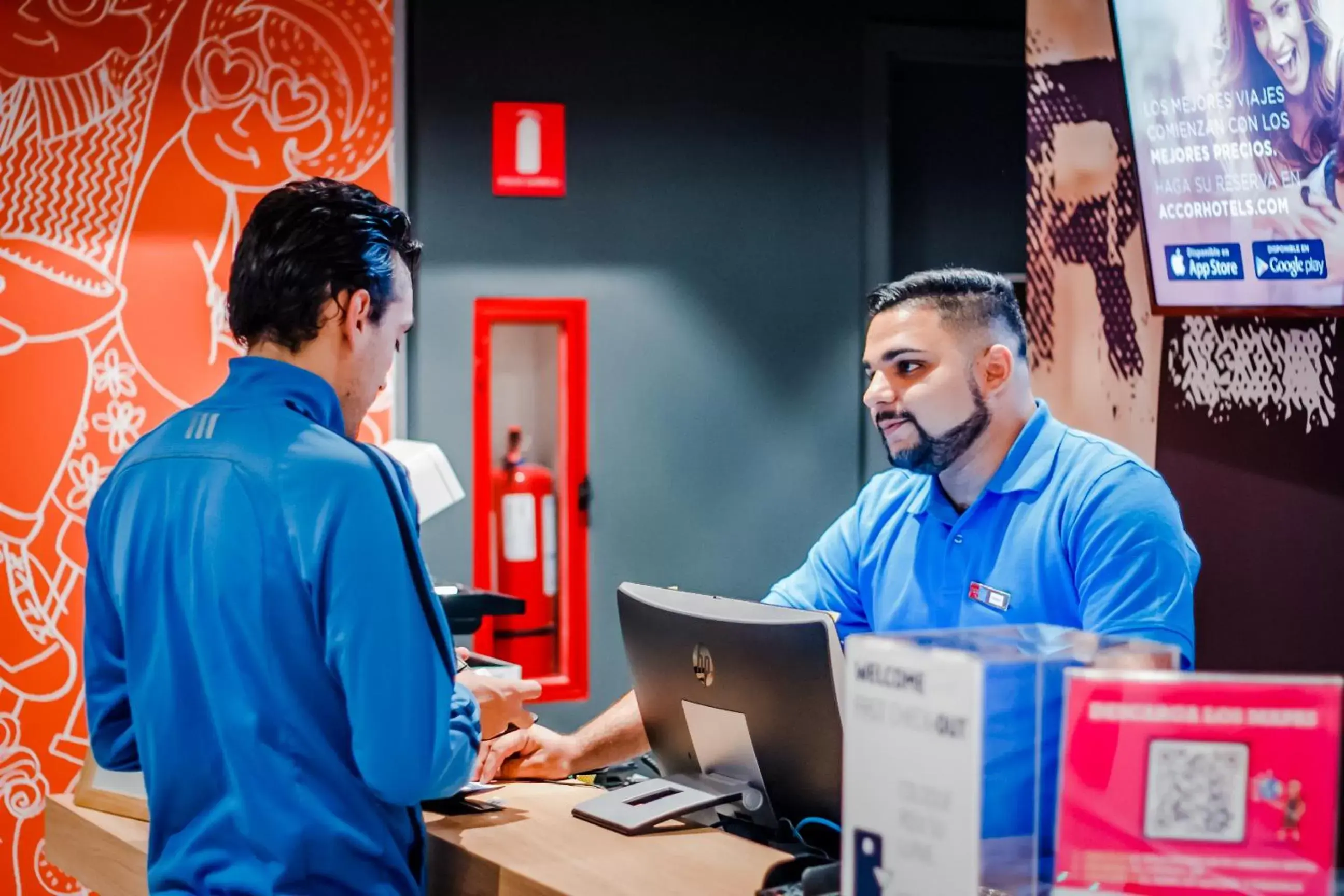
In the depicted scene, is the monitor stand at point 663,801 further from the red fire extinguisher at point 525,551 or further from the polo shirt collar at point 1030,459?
the red fire extinguisher at point 525,551

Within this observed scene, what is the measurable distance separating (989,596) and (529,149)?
7.89 ft

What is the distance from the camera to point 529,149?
4.27m

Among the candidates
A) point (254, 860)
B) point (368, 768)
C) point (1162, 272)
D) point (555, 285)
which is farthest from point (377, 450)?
point (555, 285)

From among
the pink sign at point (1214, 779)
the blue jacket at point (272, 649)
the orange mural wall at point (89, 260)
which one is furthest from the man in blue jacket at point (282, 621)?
the orange mural wall at point (89, 260)

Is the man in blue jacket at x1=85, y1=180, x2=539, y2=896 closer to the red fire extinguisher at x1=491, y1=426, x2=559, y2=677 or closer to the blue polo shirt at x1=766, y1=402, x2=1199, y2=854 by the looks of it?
the blue polo shirt at x1=766, y1=402, x2=1199, y2=854

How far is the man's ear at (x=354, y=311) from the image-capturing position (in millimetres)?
1784

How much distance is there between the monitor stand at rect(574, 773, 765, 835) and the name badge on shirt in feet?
1.98

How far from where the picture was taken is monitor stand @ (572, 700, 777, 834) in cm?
196

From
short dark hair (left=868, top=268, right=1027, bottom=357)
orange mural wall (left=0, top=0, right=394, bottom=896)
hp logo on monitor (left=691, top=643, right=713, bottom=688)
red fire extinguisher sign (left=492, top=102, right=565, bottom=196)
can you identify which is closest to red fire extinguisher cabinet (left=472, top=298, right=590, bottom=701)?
red fire extinguisher sign (left=492, top=102, right=565, bottom=196)

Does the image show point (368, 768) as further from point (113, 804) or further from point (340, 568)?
point (113, 804)

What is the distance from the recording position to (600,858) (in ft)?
6.07

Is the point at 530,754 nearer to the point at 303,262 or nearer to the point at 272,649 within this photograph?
the point at 272,649

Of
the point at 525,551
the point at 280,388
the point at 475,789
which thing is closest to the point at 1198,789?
the point at 280,388

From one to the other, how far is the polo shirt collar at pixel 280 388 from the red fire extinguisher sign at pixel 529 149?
259cm
